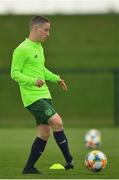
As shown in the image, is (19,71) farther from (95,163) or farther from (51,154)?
(51,154)

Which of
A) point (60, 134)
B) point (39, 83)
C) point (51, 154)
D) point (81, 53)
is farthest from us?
point (81, 53)

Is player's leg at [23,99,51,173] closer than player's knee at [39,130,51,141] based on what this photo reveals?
Yes

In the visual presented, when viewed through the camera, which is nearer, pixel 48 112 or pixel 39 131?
pixel 48 112

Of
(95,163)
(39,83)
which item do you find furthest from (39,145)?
(39,83)

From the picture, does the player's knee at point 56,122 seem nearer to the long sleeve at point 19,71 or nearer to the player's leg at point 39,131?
the player's leg at point 39,131

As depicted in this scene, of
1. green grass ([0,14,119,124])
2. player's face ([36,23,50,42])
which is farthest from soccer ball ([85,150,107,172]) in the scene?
green grass ([0,14,119,124])

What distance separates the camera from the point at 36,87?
11711 millimetres

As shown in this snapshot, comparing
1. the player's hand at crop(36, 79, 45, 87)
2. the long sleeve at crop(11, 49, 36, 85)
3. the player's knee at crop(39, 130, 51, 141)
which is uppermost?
the long sleeve at crop(11, 49, 36, 85)

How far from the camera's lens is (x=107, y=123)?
87.4 feet

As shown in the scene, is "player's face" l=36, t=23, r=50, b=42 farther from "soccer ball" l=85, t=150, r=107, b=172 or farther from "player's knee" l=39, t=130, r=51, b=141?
"soccer ball" l=85, t=150, r=107, b=172

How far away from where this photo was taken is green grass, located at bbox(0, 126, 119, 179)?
1162 centimetres

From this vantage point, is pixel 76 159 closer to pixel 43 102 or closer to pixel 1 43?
pixel 43 102

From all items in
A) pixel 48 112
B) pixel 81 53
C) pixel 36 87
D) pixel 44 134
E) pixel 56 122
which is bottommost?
pixel 44 134

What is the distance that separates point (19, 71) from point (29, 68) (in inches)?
8.1
